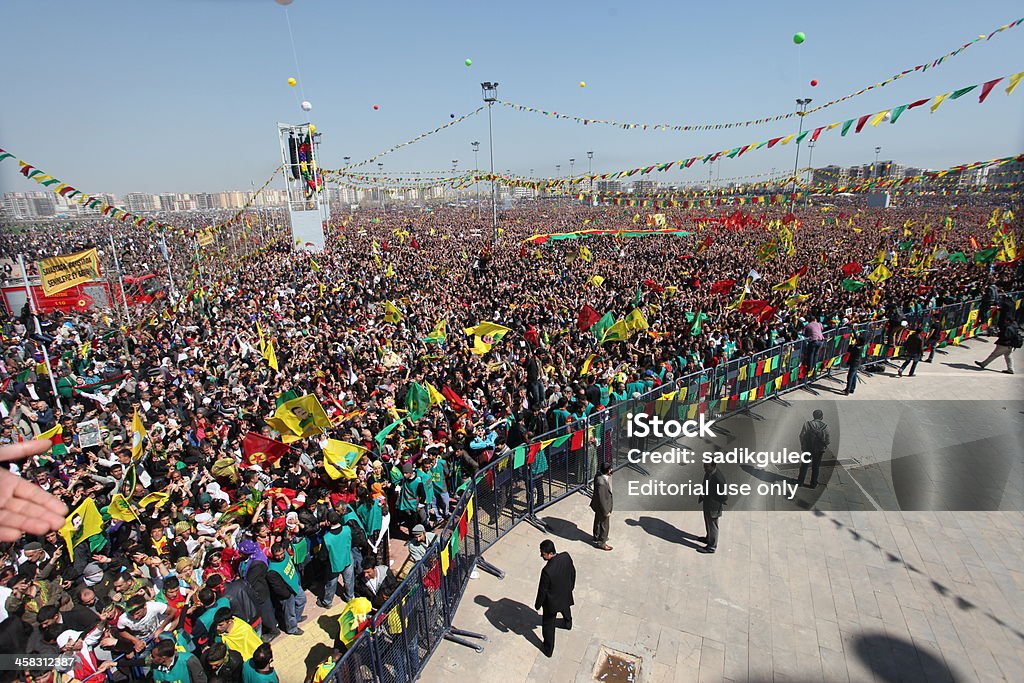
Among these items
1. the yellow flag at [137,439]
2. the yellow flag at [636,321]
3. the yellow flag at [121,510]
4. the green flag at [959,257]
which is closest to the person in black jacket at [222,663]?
the yellow flag at [121,510]

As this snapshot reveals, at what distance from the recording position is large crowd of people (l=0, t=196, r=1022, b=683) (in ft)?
17.0

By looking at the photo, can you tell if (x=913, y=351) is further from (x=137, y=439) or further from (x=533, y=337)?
(x=137, y=439)

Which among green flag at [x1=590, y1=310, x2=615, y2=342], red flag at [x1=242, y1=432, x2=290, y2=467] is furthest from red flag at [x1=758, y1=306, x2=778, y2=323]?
red flag at [x1=242, y1=432, x2=290, y2=467]

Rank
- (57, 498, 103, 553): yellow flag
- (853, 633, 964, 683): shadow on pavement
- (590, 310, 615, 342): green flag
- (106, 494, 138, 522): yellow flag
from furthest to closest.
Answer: (590, 310, 615, 342): green flag < (106, 494, 138, 522): yellow flag < (57, 498, 103, 553): yellow flag < (853, 633, 964, 683): shadow on pavement

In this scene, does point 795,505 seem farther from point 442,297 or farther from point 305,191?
point 305,191

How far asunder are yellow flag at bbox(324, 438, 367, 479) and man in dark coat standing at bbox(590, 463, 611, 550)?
3.22m

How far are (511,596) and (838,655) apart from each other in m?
3.53

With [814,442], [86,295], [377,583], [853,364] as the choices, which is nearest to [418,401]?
[377,583]

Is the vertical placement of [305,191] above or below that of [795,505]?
above

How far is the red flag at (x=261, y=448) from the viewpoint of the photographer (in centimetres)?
760

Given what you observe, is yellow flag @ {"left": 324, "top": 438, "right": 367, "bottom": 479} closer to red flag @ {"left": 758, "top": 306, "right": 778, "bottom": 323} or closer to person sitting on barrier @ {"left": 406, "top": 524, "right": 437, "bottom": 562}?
person sitting on barrier @ {"left": 406, "top": 524, "right": 437, "bottom": 562}

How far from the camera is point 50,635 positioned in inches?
193

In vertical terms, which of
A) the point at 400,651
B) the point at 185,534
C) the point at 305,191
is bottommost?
the point at 400,651

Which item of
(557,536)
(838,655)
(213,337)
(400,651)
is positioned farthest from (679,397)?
(213,337)
